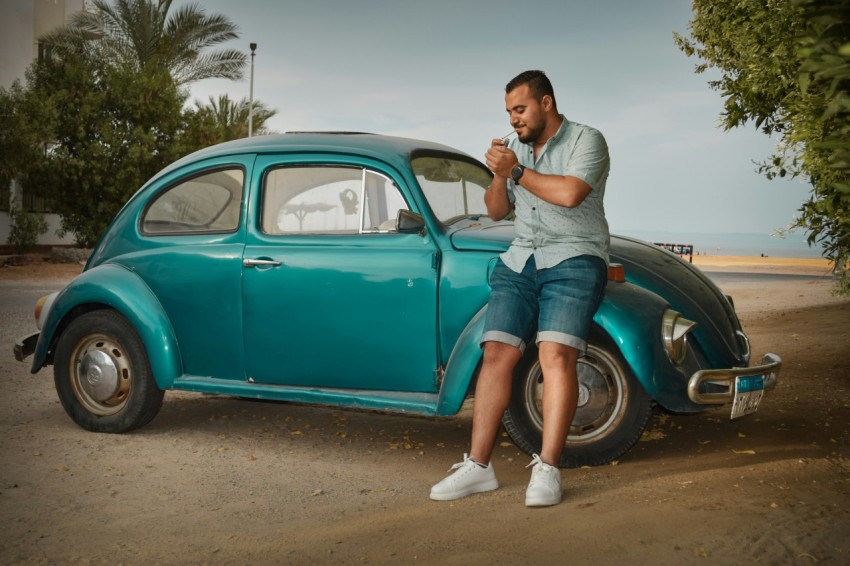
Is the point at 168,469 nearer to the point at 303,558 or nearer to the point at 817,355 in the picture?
the point at 303,558

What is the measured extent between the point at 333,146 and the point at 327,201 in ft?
1.10

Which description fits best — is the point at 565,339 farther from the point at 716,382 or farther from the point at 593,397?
the point at 716,382

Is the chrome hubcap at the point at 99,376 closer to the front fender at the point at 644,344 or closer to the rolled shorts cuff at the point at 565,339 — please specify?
the rolled shorts cuff at the point at 565,339

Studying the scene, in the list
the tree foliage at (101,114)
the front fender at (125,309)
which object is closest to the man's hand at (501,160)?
the front fender at (125,309)

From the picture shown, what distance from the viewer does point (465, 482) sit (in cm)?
487

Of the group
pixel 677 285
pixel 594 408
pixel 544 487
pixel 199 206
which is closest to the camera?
pixel 544 487

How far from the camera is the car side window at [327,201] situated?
231 inches

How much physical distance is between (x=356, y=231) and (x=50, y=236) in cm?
2853

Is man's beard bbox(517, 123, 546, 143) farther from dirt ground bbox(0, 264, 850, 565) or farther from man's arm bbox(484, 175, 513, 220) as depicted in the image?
dirt ground bbox(0, 264, 850, 565)

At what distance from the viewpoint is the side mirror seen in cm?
547

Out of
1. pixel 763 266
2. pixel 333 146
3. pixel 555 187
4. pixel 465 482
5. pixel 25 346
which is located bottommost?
pixel 763 266

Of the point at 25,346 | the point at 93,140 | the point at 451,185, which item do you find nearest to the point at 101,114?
the point at 93,140

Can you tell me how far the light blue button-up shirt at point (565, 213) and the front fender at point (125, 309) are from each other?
7.74 feet

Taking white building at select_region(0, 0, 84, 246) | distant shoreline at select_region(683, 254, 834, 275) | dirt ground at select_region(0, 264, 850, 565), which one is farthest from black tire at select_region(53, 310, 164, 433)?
distant shoreline at select_region(683, 254, 834, 275)
